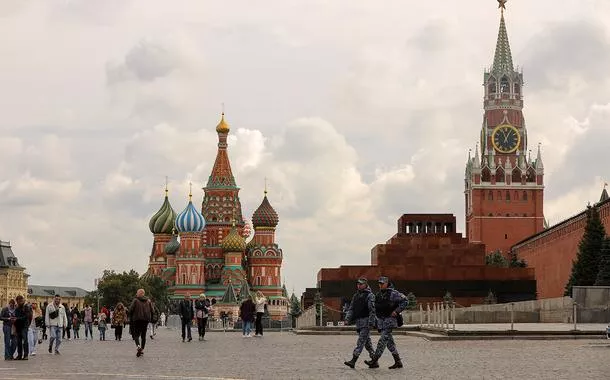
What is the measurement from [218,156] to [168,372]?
412 feet

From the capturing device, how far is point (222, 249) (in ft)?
451

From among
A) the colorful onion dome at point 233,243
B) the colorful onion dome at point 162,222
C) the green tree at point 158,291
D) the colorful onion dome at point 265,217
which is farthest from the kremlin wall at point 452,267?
the colorful onion dome at point 162,222

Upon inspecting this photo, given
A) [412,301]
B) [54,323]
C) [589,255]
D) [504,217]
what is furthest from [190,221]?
[54,323]

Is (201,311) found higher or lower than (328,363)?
higher

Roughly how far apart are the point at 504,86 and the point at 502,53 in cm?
568

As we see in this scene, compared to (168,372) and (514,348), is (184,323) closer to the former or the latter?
(514,348)

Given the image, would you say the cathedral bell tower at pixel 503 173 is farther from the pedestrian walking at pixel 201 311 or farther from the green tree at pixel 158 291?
the pedestrian walking at pixel 201 311

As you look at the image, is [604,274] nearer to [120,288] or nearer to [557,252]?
[557,252]

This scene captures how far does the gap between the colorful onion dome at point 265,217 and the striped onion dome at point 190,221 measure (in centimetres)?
638

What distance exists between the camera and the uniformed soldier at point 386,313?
18.6 meters

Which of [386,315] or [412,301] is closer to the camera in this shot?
[386,315]

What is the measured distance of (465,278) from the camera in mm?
85750

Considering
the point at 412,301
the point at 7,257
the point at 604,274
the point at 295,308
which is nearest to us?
the point at 604,274

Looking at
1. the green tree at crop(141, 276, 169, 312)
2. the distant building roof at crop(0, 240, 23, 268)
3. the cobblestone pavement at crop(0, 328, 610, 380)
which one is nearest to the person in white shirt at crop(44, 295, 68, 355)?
the cobblestone pavement at crop(0, 328, 610, 380)
